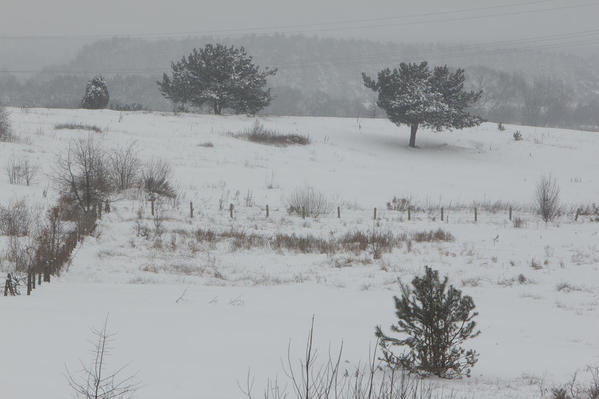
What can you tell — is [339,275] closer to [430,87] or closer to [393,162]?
[393,162]

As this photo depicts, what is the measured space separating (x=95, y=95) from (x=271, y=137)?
26.9 metres

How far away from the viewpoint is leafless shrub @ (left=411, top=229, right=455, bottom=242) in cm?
1692

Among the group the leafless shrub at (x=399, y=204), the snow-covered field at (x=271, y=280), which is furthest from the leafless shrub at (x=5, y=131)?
the leafless shrub at (x=399, y=204)

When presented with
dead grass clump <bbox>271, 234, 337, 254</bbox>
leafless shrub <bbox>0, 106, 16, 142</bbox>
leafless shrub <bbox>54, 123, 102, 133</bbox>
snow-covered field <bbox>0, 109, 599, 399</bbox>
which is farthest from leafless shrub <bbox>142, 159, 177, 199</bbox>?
leafless shrub <bbox>54, 123, 102, 133</bbox>

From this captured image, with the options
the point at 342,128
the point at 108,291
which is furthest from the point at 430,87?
the point at 108,291

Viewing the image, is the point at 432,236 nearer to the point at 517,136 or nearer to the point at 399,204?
the point at 399,204

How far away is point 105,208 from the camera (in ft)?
59.9

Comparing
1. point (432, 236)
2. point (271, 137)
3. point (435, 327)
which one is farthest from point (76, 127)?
point (435, 327)

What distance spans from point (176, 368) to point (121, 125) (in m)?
38.2

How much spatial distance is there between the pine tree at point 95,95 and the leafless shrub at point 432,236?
49.2m

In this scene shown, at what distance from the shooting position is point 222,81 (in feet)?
164

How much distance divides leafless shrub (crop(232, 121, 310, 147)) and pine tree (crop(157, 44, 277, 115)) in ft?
28.7

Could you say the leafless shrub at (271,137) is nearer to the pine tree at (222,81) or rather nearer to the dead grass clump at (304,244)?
the pine tree at (222,81)

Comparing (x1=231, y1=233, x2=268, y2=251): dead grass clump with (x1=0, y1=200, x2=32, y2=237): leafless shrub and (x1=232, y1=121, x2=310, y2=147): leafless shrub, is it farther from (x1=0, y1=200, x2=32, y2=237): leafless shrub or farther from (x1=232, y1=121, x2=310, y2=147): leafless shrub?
(x1=232, y1=121, x2=310, y2=147): leafless shrub
